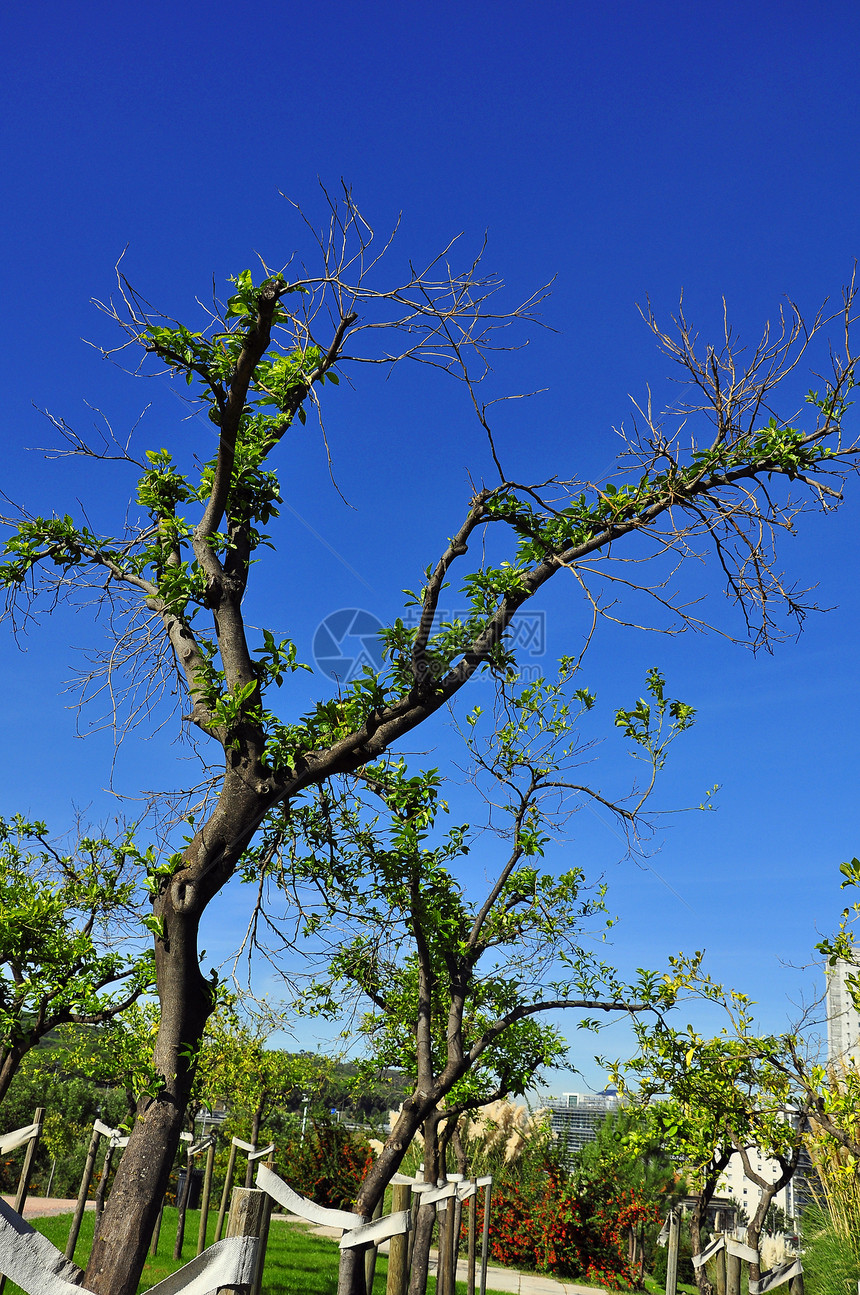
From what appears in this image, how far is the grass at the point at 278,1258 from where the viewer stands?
10.2 meters

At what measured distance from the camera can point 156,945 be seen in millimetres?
3742

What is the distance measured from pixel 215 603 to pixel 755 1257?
19.7 feet

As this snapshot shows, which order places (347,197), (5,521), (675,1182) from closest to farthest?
(347,197), (5,521), (675,1182)

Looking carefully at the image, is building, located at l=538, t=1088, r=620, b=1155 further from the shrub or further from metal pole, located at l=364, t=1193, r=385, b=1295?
metal pole, located at l=364, t=1193, r=385, b=1295

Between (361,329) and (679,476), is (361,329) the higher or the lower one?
the higher one

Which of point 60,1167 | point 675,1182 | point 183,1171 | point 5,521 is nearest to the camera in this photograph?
point 5,521

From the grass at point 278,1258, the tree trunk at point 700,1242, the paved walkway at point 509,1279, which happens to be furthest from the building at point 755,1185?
the grass at point 278,1258

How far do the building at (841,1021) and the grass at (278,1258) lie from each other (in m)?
7.24

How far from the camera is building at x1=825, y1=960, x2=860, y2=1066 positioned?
4.90m

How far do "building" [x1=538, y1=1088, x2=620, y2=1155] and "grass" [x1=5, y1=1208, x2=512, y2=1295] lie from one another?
490cm

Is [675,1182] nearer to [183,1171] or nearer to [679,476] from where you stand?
[183,1171]

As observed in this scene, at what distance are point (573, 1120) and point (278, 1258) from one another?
1028cm

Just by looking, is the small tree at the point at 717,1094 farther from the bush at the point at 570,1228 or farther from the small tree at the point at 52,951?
the bush at the point at 570,1228

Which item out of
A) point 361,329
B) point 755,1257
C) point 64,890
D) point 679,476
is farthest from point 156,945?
point 64,890
